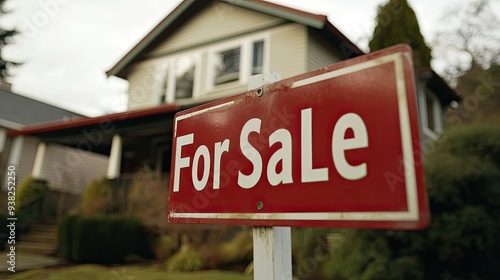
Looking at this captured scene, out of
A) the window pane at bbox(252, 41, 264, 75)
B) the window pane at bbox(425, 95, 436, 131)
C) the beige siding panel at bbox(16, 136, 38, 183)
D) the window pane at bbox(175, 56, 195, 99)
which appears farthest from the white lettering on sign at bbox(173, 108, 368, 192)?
the beige siding panel at bbox(16, 136, 38, 183)

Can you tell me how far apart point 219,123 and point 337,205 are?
60cm

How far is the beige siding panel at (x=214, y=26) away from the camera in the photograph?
10.5m

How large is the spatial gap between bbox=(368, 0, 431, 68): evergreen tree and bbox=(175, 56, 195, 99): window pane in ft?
20.3

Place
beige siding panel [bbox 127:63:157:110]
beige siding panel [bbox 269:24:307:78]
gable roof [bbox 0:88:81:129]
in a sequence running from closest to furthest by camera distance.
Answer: beige siding panel [bbox 269:24:307:78], beige siding panel [bbox 127:63:157:110], gable roof [bbox 0:88:81:129]

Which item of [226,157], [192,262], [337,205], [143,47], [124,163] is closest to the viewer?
[337,205]

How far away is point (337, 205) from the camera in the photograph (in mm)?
905

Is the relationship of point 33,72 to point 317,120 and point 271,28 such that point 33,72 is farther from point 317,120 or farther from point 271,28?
point 271,28

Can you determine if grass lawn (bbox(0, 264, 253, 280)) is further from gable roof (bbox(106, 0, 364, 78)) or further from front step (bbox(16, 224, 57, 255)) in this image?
gable roof (bbox(106, 0, 364, 78))

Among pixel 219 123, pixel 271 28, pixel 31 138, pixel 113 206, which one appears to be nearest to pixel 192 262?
pixel 113 206

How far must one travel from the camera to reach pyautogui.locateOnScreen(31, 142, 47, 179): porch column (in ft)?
40.0

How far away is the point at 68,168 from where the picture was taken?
14.1 meters

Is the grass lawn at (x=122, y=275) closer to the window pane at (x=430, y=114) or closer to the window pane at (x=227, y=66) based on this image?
the window pane at (x=227, y=66)

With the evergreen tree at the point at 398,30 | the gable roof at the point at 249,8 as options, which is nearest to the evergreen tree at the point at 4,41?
the gable roof at the point at 249,8

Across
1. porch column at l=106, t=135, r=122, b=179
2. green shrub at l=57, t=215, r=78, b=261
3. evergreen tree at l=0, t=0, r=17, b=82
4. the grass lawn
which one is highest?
evergreen tree at l=0, t=0, r=17, b=82
